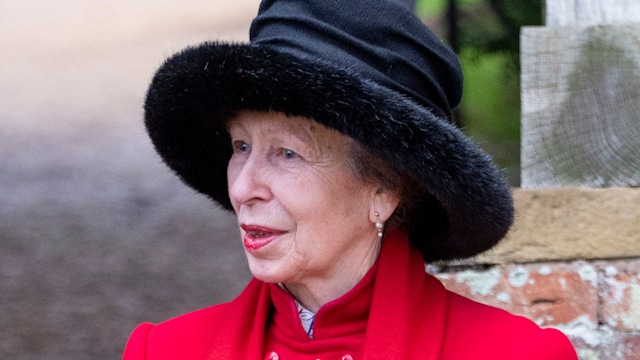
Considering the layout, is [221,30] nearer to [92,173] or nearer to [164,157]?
[92,173]

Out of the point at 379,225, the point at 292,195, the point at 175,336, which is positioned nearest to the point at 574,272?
the point at 379,225

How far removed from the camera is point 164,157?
2.51 m

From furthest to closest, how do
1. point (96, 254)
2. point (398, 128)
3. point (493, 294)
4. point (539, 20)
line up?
1. point (96, 254)
2. point (539, 20)
3. point (493, 294)
4. point (398, 128)

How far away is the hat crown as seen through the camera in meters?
2.11

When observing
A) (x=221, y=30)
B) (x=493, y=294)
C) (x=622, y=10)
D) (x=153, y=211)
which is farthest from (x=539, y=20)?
(x=153, y=211)

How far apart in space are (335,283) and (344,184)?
23cm

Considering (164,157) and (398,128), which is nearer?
(398,128)

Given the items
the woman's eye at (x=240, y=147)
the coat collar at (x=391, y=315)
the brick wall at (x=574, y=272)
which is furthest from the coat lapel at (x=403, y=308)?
the brick wall at (x=574, y=272)

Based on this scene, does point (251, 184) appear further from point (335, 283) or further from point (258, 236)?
point (335, 283)

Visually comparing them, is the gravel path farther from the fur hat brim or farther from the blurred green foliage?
the fur hat brim

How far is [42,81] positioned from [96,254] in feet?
2.82

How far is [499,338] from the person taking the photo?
2.23m

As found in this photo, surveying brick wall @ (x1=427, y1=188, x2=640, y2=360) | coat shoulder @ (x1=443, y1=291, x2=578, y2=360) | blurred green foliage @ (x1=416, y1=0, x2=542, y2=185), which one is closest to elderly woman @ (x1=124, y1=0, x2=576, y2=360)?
coat shoulder @ (x1=443, y1=291, x2=578, y2=360)

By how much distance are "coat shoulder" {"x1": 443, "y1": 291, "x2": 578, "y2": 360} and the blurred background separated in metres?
2.61
